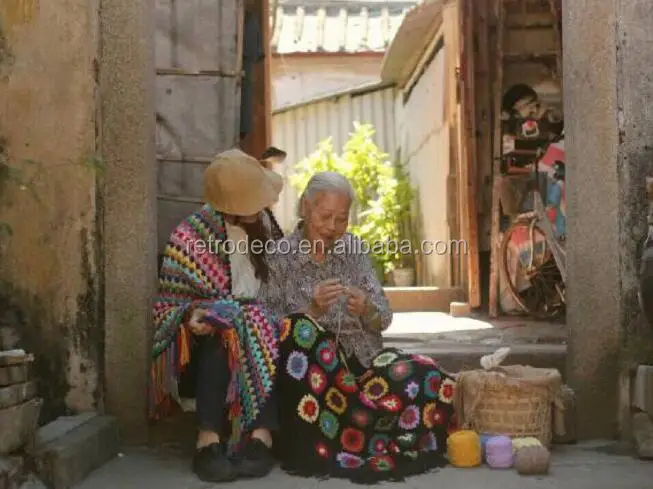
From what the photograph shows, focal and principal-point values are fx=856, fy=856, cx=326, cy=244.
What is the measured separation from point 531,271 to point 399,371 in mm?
3476

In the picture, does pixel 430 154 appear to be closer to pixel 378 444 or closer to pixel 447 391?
pixel 447 391

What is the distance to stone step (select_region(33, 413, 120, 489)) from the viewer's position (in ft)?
10.3

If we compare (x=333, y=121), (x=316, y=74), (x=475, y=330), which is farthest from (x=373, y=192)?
(x=475, y=330)

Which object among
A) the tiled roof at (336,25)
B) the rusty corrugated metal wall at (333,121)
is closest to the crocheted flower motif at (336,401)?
the rusty corrugated metal wall at (333,121)

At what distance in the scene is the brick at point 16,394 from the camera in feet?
9.52

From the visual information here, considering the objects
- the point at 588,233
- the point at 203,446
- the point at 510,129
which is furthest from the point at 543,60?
the point at 203,446

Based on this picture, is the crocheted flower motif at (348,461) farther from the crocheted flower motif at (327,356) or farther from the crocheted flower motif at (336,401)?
the crocheted flower motif at (327,356)

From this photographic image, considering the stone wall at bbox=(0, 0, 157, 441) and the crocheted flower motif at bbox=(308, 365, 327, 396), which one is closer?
the crocheted flower motif at bbox=(308, 365, 327, 396)

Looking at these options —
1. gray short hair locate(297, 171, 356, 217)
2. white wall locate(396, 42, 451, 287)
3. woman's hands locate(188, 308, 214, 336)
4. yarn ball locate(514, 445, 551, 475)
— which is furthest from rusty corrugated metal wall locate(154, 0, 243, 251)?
white wall locate(396, 42, 451, 287)

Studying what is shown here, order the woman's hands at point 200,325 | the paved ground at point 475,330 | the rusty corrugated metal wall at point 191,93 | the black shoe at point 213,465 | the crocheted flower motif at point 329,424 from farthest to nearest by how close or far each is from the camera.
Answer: the paved ground at point 475,330, the rusty corrugated metal wall at point 191,93, the crocheted flower motif at point 329,424, the woman's hands at point 200,325, the black shoe at point 213,465

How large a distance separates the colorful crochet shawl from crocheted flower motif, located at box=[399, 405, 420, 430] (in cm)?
59

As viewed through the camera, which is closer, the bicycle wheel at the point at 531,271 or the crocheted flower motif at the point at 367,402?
the crocheted flower motif at the point at 367,402

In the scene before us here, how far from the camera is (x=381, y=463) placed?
344cm

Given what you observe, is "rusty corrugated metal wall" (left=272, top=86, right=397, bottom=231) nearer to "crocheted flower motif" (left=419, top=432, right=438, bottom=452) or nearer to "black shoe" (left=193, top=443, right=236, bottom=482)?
"crocheted flower motif" (left=419, top=432, right=438, bottom=452)
